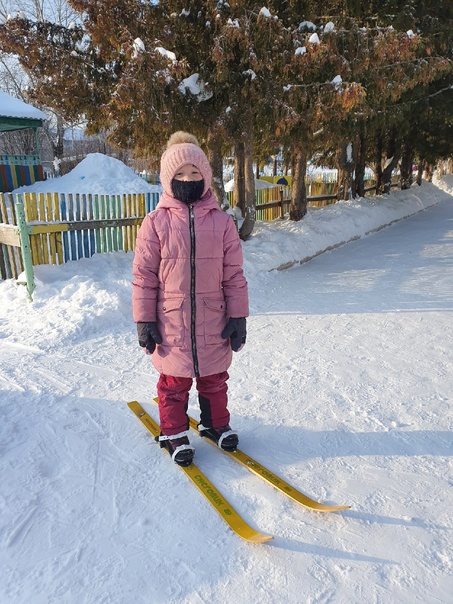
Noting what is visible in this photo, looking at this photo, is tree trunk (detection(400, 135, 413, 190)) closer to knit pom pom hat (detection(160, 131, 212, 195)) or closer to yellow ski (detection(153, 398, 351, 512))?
knit pom pom hat (detection(160, 131, 212, 195))

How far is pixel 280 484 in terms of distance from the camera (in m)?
2.33

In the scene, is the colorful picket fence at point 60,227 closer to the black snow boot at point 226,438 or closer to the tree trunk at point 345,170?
the black snow boot at point 226,438

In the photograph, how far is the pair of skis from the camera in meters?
2.01

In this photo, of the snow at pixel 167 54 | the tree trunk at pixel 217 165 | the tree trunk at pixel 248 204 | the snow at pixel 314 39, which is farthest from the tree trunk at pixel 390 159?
the snow at pixel 167 54

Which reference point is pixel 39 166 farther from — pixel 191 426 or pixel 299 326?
pixel 191 426

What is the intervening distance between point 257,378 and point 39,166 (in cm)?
1388

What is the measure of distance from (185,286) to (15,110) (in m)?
14.1

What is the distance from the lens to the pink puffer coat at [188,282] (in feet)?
7.83

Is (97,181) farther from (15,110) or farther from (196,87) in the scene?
(196,87)

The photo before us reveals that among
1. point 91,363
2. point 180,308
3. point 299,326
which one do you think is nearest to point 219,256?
point 180,308

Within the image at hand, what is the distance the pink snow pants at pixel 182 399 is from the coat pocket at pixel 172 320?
0.25m

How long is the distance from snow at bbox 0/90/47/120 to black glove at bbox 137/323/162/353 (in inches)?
537

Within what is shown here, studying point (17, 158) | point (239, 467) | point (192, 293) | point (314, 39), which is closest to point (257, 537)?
point (239, 467)

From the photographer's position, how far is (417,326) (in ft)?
15.8
